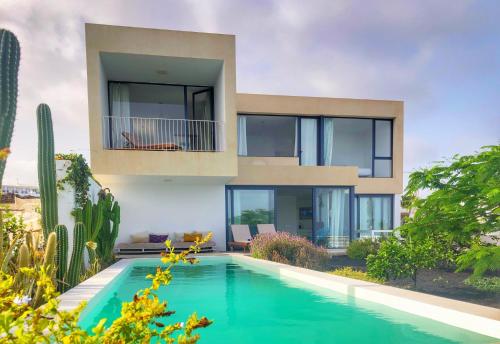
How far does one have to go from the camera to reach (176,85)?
13242mm

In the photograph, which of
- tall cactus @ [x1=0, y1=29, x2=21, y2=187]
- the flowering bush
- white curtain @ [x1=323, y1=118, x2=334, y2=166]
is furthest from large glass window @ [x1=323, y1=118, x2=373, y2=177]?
tall cactus @ [x1=0, y1=29, x2=21, y2=187]

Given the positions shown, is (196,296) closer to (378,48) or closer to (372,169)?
(378,48)

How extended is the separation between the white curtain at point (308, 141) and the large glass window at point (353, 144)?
4.54 feet

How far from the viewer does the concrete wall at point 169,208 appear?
12492mm

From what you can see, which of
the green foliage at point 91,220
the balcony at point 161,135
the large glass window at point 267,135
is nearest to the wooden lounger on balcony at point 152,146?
the balcony at point 161,135

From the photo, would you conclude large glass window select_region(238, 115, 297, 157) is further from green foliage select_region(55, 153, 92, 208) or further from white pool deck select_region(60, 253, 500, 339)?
white pool deck select_region(60, 253, 500, 339)

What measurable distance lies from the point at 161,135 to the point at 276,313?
9.19m

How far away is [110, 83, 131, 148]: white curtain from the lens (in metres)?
12.3

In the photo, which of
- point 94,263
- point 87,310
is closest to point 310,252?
point 94,263

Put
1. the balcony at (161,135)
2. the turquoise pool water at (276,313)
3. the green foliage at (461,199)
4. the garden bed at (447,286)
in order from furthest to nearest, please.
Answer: the balcony at (161,135), the garden bed at (447,286), the green foliage at (461,199), the turquoise pool water at (276,313)

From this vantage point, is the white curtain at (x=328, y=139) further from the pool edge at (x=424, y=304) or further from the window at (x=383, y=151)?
the pool edge at (x=424, y=304)

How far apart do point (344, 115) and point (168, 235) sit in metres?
9.07

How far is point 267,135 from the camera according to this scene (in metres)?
17.1

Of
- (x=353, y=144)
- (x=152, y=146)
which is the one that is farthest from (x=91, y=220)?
(x=353, y=144)
